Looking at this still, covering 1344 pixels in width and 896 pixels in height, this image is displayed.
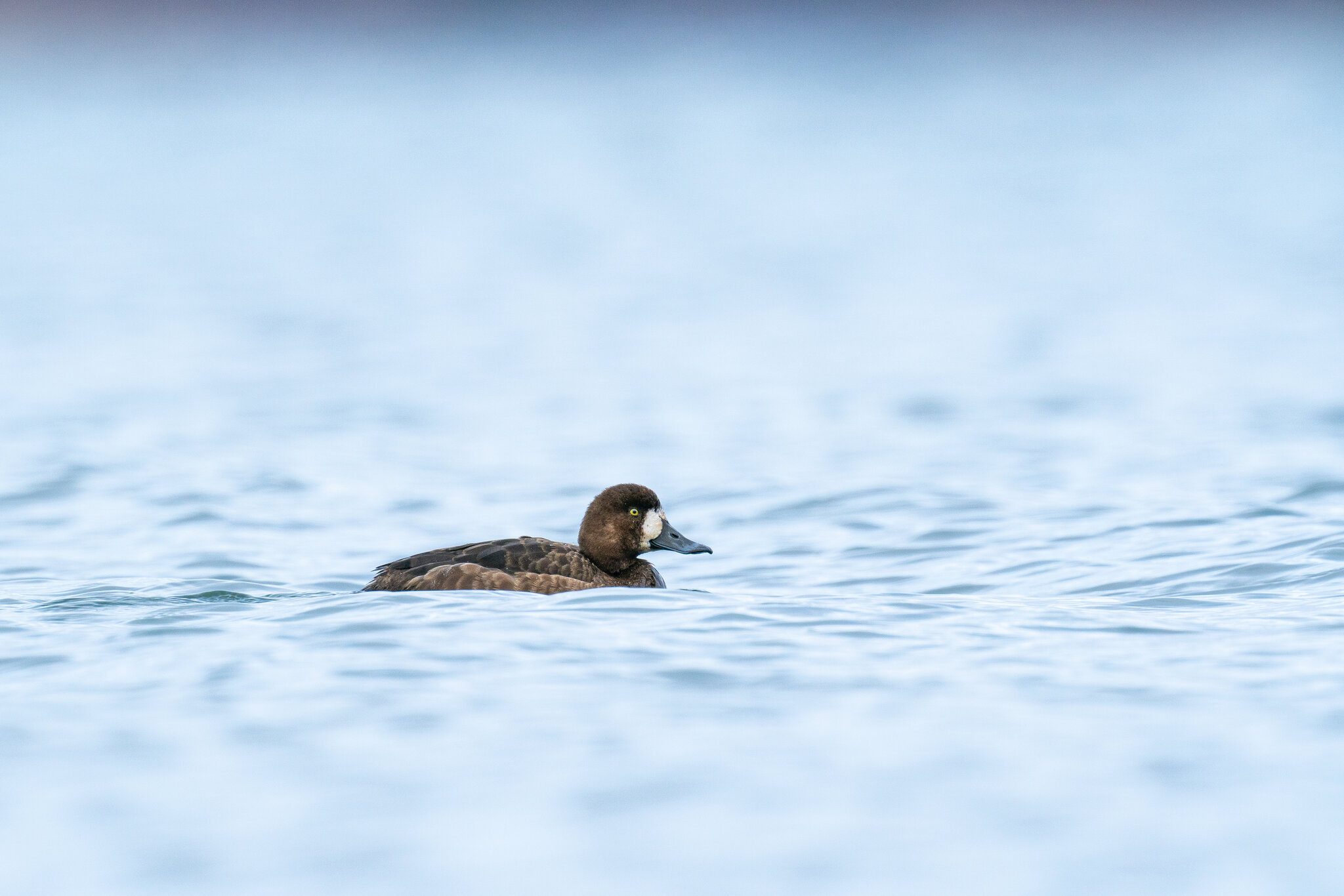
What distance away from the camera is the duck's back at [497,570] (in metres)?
10.2

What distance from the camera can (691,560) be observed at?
13.5 m

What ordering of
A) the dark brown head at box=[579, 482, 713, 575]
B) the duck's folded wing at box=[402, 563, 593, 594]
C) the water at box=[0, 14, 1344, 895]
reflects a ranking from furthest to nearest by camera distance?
the dark brown head at box=[579, 482, 713, 575]
the duck's folded wing at box=[402, 563, 593, 594]
the water at box=[0, 14, 1344, 895]

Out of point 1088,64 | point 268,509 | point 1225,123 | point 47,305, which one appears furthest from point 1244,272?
point 1088,64

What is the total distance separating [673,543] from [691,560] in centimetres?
249

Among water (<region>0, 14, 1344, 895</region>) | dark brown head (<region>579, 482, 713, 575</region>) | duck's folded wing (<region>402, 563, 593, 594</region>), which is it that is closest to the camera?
water (<region>0, 14, 1344, 895</region>)

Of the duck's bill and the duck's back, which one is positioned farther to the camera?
the duck's bill

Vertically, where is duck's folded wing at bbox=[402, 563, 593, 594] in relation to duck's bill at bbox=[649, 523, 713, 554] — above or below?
below

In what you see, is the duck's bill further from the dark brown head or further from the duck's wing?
the duck's wing

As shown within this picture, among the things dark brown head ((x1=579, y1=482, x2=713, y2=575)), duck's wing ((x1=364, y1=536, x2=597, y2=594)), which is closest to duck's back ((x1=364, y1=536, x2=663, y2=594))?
duck's wing ((x1=364, y1=536, x2=597, y2=594))

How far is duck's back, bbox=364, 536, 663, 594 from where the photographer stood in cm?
1017

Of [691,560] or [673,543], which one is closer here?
[673,543]

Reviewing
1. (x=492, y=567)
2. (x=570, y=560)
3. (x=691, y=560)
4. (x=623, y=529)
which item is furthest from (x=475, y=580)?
(x=691, y=560)

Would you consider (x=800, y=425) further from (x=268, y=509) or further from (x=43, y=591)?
(x=43, y=591)

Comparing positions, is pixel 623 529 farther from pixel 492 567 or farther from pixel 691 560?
pixel 691 560
